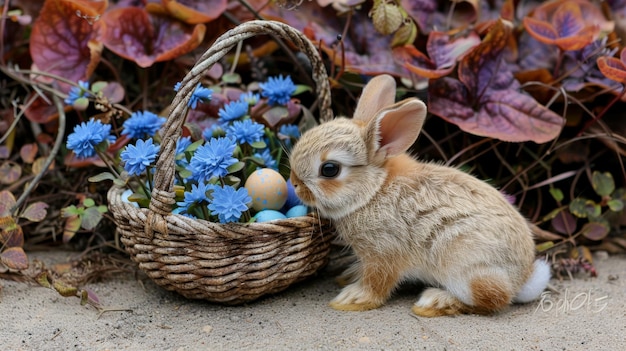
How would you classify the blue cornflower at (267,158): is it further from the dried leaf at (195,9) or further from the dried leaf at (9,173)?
the dried leaf at (9,173)

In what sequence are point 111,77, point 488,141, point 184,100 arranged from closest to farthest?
1. point 184,100
2. point 488,141
3. point 111,77

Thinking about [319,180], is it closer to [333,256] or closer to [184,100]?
[184,100]

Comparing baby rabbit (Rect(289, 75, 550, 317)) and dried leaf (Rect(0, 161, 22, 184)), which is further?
dried leaf (Rect(0, 161, 22, 184))

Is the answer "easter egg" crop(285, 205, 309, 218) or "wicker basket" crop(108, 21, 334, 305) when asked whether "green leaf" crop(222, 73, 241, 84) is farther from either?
"easter egg" crop(285, 205, 309, 218)

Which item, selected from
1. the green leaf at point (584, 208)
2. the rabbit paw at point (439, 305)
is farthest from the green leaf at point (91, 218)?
the green leaf at point (584, 208)

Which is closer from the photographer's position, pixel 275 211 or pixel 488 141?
pixel 275 211

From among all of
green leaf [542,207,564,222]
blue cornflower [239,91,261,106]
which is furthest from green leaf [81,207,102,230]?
green leaf [542,207,564,222]

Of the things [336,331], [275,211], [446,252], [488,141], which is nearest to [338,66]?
[488,141]
